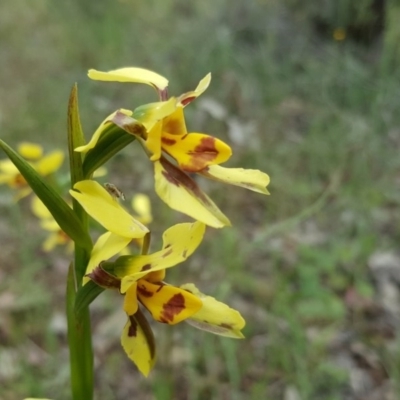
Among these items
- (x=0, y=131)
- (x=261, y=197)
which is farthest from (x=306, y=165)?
(x=0, y=131)

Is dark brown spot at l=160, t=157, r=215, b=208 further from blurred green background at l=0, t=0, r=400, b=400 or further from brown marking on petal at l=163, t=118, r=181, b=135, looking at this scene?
blurred green background at l=0, t=0, r=400, b=400

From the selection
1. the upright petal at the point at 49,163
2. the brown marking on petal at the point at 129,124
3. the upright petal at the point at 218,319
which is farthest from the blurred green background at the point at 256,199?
the brown marking on petal at the point at 129,124

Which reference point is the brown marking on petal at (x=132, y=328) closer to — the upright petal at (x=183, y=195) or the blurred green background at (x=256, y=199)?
the upright petal at (x=183, y=195)

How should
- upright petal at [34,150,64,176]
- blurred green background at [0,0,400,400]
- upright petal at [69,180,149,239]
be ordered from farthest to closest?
blurred green background at [0,0,400,400] < upright petal at [34,150,64,176] < upright petal at [69,180,149,239]

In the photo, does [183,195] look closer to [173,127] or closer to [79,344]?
[173,127]

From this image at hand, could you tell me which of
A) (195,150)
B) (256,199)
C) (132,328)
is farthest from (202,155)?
(256,199)

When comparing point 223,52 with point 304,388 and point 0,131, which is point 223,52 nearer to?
point 0,131

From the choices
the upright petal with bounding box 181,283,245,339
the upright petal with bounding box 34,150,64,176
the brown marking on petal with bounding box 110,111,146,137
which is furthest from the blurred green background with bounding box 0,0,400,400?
the brown marking on petal with bounding box 110,111,146,137
